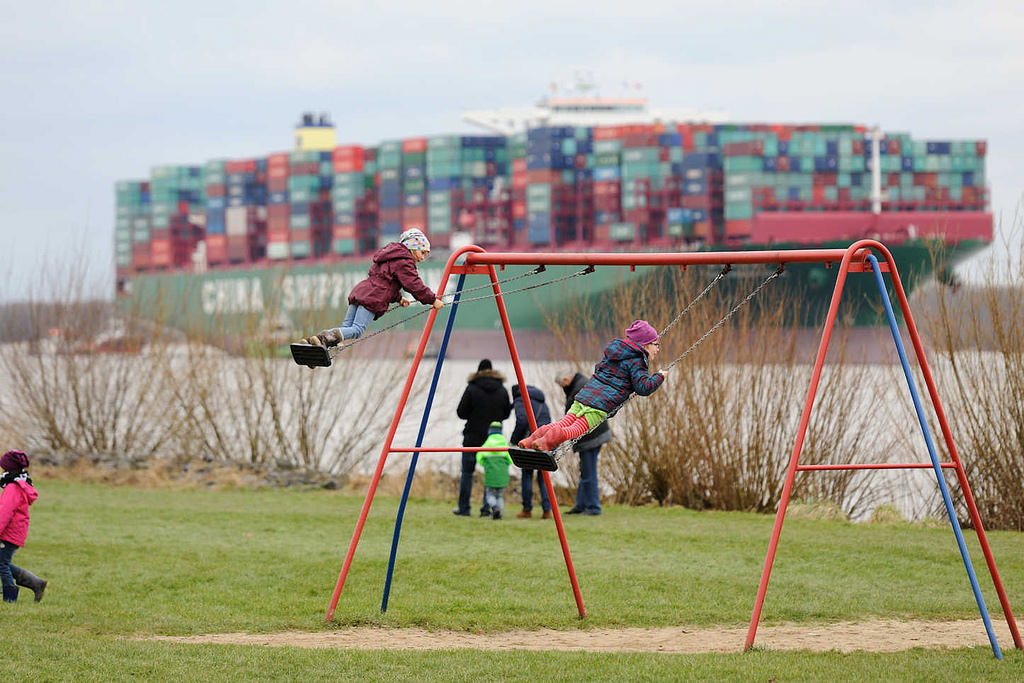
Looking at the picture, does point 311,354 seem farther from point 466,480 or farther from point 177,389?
point 177,389

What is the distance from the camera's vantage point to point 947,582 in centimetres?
1044

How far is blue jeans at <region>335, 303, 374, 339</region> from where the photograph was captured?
7359 millimetres

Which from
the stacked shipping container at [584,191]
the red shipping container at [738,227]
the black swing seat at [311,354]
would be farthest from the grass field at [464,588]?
the red shipping container at [738,227]

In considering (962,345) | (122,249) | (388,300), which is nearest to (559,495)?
(962,345)

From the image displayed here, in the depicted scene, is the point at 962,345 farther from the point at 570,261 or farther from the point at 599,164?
the point at 599,164

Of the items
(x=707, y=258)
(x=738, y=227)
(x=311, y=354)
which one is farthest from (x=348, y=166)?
(x=311, y=354)

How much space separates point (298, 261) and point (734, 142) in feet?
90.2

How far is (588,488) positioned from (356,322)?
24.5 feet

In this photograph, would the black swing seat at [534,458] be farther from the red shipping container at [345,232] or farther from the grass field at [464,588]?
the red shipping container at [345,232]

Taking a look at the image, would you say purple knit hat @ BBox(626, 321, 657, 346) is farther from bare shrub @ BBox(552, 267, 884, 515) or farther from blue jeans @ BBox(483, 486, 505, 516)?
bare shrub @ BBox(552, 267, 884, 515)

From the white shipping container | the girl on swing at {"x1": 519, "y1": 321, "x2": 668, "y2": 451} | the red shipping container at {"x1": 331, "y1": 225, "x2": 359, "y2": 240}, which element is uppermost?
the white shipping container

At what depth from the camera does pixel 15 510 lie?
8680 millimetres

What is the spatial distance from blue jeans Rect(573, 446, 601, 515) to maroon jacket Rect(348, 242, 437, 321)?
6725 mm

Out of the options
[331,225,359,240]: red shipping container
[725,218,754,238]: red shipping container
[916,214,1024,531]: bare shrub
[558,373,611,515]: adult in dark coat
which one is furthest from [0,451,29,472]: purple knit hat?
[331,225,359,240]: red shipping container
